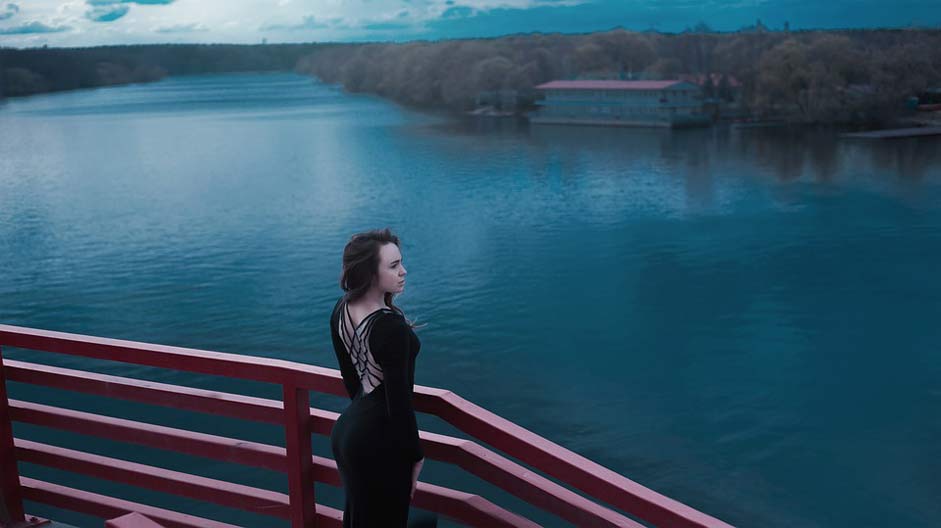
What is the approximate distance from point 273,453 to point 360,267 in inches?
22.0

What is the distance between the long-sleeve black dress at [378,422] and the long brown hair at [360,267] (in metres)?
0.06

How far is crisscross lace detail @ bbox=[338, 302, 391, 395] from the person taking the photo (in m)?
1.95

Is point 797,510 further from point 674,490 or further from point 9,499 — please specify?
point 9,499

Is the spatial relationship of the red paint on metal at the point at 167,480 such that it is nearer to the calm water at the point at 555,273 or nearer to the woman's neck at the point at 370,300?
the woman's neck at the point at 370,300

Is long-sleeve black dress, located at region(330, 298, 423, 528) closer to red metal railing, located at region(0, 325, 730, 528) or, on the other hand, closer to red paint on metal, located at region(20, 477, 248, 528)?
red metal railing, located at region(0, 325, 730, 528)

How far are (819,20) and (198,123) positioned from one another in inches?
725

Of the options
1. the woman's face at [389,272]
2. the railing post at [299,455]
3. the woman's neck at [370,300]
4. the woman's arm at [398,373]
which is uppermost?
the woman's face at [389,272]

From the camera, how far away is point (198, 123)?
2839 centimetres

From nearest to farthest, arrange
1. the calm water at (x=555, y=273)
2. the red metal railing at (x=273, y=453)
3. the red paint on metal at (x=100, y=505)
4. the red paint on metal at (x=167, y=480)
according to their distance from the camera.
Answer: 1. the red metal railing at (x=273, y=453)
2. the red paint on metal at (x=167, y=480)
3. the red paint on metal at (x=100, y=505)
4. the calm water at (x=555, y=273)

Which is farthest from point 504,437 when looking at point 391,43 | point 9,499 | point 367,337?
point 391,43

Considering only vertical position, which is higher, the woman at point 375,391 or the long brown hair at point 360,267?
the long brown hair at point 360,267

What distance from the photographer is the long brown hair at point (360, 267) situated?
2.01m

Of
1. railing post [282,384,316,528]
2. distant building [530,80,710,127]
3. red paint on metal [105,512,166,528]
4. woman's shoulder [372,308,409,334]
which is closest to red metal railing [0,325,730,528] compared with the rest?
railing post [282,384,316,528]

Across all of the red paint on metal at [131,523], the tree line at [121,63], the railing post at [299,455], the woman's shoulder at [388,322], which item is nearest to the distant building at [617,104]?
the tree line at [121,63]
